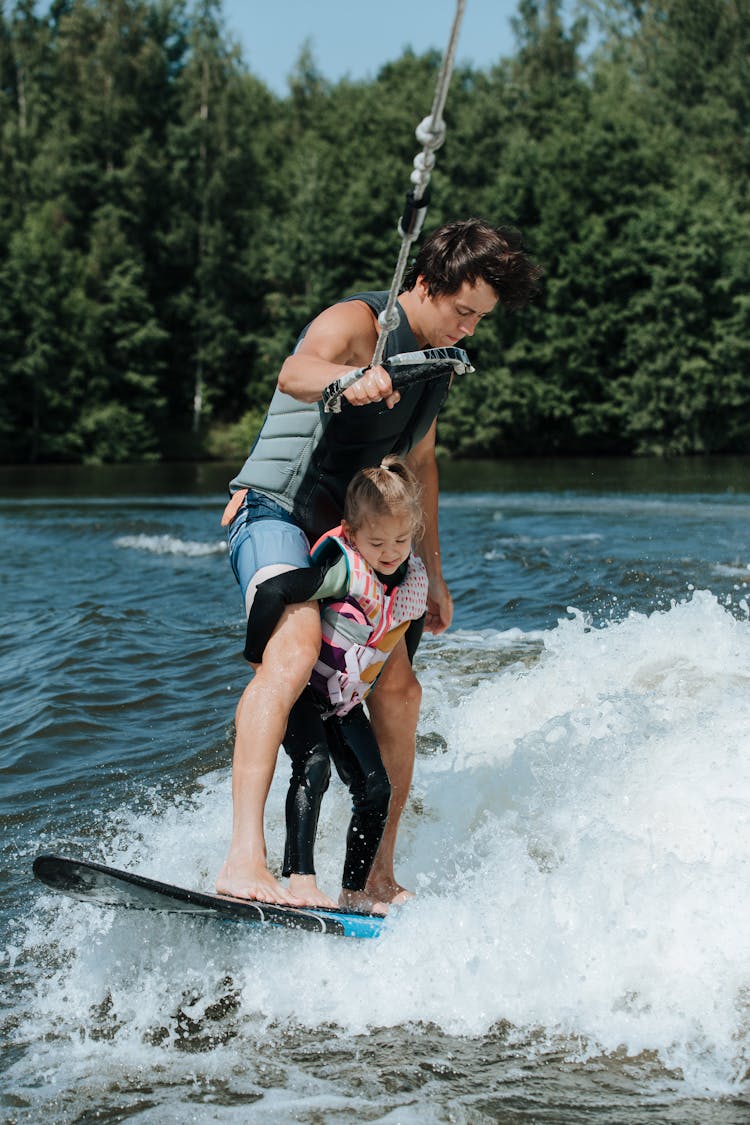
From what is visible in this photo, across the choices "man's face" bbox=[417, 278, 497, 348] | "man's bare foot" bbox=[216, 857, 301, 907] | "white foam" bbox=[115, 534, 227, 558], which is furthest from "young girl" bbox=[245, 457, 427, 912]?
"white foam" bbox=[115, 534, 227, 558]

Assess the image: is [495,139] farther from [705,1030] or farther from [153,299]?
[705,1030]

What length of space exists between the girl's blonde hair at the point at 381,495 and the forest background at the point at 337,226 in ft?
137

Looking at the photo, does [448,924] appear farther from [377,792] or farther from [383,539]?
[383,539]

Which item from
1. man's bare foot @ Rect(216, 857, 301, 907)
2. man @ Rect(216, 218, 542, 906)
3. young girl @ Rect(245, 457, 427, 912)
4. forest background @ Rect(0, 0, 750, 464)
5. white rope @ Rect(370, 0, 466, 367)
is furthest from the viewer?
forest background @ Rect(0, 0, 750, 464)

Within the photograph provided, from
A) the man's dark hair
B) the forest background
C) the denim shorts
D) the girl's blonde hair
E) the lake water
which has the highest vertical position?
the forest background

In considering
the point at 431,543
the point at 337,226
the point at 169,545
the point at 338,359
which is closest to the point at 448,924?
the point at 431,543

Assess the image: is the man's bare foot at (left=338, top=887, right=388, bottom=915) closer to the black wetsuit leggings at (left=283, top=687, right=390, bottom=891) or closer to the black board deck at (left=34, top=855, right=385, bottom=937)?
the black wetsuit leggings at (left=283, top=687, right=390, bottom=891)

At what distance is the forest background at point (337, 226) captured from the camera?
46.0 metres

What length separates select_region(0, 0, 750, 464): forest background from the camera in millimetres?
45969

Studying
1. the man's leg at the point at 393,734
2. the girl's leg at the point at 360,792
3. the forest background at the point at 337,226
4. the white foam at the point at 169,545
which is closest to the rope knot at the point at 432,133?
the man's leg at the point at 393,734

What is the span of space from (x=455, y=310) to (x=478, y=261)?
18cm

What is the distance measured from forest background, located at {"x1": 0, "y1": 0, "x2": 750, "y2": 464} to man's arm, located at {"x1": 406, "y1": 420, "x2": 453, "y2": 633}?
134 feet

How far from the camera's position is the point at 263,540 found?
4035mm

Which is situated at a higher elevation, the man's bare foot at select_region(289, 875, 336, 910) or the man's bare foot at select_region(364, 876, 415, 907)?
the man's bare foot at select_region(289, 875, 336, 910)
